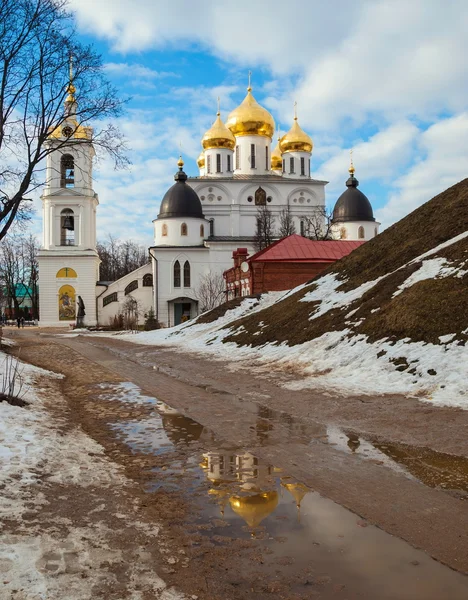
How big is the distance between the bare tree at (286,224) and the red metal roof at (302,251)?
15044mm

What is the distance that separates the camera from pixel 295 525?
413 cm

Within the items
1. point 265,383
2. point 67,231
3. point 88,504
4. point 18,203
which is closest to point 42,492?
point 88,504

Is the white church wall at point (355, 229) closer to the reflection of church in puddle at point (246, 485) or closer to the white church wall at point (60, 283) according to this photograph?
the white church wall at point (60, 283)

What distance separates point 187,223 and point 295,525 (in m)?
45.2

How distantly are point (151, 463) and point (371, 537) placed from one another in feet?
8.84

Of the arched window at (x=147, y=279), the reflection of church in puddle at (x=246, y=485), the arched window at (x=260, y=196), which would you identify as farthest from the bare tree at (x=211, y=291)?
the reflection of church in puddle at (x=246, y=485)

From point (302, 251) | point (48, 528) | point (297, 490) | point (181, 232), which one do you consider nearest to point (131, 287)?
point (181, 232)

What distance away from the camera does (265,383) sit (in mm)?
11859

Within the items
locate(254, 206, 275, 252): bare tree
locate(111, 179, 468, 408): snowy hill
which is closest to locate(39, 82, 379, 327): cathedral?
locate(254, 206, 275, 252): bare tree

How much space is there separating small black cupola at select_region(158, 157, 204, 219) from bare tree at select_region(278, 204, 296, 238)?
7.19 m

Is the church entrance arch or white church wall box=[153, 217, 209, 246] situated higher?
white church wall box=[153, 217, 209, 246]

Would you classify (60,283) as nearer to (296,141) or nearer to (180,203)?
(180,203)

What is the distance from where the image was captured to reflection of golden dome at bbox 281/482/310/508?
4741 mm

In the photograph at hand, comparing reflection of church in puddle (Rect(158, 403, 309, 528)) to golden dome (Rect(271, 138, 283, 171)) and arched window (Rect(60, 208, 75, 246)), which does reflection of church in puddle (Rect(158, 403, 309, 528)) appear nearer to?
arched window (Rect(60, 208, 75, 246))
